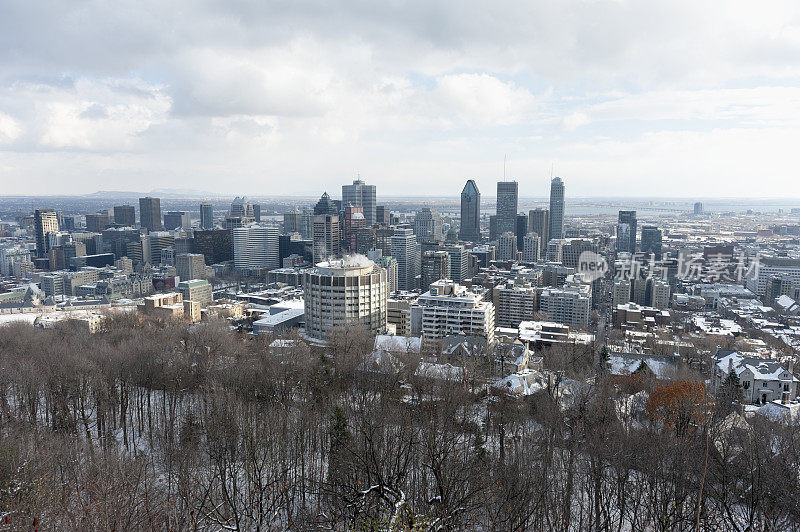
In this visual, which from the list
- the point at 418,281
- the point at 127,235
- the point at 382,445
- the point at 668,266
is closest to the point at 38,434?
the point at 382,445

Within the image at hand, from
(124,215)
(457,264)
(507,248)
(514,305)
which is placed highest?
(124,215)

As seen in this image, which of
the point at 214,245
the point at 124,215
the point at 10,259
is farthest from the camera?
the point at 124,215

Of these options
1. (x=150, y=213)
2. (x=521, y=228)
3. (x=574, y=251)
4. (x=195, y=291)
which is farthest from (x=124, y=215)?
(x=574, y=251)

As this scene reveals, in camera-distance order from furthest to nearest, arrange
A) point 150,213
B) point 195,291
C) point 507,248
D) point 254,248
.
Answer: point 150,213 < point 507,248 < point 254,248 < point 195,291

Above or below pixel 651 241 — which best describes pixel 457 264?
below

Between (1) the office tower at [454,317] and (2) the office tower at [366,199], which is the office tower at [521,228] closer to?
(2) the office tower at [366,199]

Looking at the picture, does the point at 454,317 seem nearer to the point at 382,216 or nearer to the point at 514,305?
the point at 514,305

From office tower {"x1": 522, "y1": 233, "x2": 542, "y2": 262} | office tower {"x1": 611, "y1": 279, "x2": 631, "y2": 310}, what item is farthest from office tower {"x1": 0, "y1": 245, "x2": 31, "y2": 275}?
office tower {"x1": 611, "y1": 279, "x2": 631, "y2": 310}
